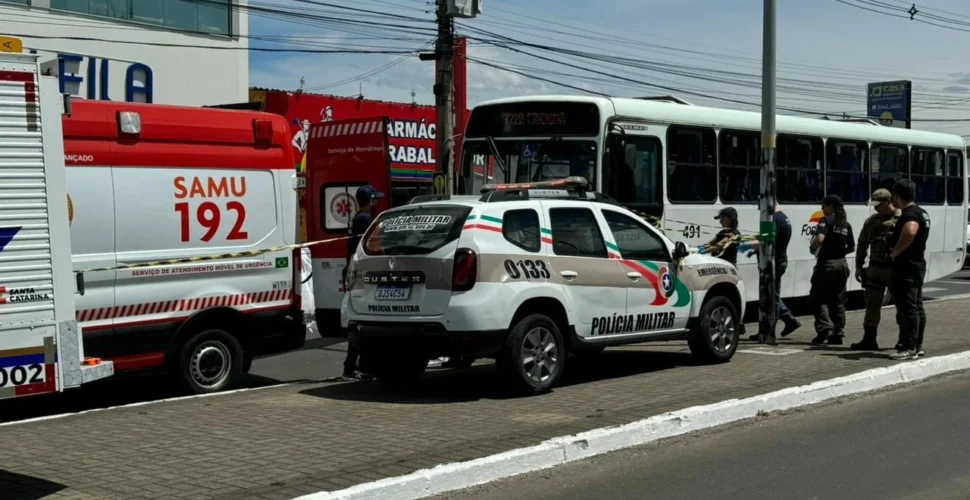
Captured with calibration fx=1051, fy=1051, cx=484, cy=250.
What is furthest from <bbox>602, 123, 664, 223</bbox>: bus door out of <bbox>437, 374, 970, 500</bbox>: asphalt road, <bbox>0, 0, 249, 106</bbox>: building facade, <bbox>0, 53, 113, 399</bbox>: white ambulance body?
<bbox>0, 0, 249, 106</bbox>: building facade

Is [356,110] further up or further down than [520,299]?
further up

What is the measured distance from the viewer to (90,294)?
29.6 ft

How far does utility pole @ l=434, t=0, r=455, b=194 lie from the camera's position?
17.6 metres

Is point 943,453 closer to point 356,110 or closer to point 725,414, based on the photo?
point 725,414

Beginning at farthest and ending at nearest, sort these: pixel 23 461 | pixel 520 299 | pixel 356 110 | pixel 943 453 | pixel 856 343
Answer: pixel 356 110 < pixel 856 343 < pixel 520 299 < pixel 943 453 < pixel 23 461

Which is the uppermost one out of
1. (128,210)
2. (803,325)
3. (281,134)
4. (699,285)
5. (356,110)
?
(356,110)

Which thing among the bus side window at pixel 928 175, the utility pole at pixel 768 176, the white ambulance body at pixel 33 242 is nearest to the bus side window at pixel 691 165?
the utility pole at pixel 768 176

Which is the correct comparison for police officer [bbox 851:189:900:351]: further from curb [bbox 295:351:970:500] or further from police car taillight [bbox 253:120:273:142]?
police car taillight [bbox 253:120:273:142]

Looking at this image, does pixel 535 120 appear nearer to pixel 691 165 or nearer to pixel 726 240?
pixel 691 165

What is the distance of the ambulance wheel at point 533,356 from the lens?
8.97 m

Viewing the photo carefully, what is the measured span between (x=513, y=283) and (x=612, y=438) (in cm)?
201

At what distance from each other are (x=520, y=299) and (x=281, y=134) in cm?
325

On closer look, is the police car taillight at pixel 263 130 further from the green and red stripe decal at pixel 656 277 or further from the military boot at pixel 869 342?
the military boot at pixel 869 342

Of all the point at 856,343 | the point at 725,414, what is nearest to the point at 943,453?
the point at 725,414
